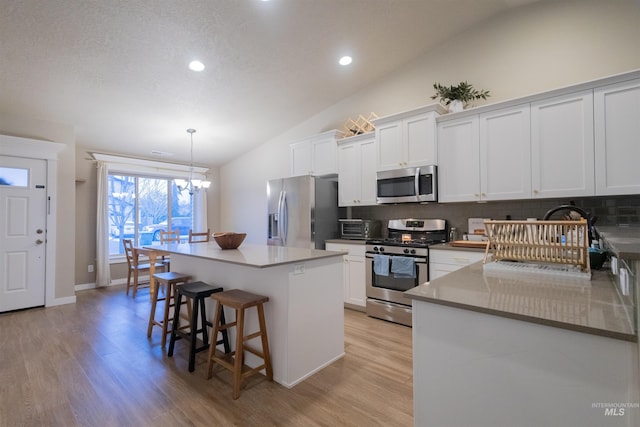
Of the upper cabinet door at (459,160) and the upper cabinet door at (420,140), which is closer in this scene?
→ the upper cabinet door at (459,160)

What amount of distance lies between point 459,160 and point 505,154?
0.44 meters

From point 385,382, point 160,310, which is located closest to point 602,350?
point 385,382

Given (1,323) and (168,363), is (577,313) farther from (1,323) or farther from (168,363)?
(1,323)

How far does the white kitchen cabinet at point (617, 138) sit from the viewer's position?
93.5 inches

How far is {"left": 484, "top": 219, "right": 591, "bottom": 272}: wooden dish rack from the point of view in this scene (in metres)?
1.35

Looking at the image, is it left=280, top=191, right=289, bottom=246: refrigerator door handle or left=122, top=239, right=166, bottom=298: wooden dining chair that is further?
left=122, top=239, right=166, bottom=298: wooden dining chair

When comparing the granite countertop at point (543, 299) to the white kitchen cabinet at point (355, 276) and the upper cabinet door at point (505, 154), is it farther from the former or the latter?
the white kitchen cabinet at point (355, 276)

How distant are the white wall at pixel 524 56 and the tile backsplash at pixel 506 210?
1.17m

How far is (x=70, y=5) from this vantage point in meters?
2.45

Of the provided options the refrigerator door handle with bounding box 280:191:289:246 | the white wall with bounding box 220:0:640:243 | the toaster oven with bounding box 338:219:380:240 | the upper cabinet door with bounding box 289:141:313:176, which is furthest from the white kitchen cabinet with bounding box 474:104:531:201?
the refrigerator door handle with bounding box 280:191:289:246

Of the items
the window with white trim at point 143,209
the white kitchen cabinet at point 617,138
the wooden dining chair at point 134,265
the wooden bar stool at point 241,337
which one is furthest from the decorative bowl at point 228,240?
the window with white trim at point 143,209

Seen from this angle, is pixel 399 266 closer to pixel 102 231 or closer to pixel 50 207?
pixel 50 207

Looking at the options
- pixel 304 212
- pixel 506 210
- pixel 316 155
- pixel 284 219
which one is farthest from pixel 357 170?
pixel 506 210

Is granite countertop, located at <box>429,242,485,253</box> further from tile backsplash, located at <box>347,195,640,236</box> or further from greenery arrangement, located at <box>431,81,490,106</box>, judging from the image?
greenery arrangement, located at <box>431,81,490,106</box>
